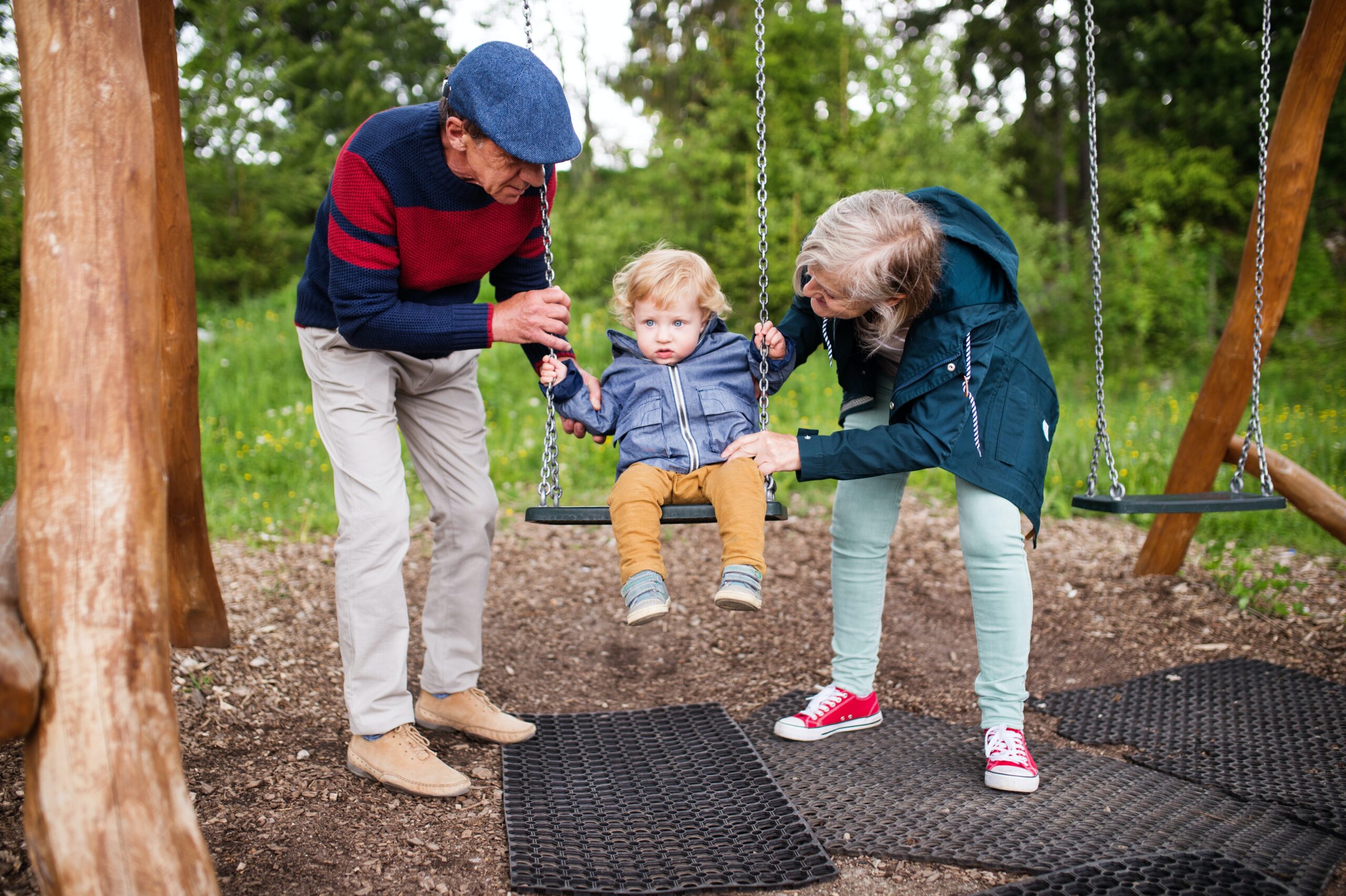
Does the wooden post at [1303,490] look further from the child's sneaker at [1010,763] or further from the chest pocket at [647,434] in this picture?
the chest pocket at [647,434]

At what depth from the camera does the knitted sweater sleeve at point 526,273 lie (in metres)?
2.74

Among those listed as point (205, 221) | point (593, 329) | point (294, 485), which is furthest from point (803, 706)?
point (205, 221)

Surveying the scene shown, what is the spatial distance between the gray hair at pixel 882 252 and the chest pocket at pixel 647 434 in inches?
23.7

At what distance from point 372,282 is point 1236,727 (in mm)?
2867

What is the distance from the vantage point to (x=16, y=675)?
60.5 inches

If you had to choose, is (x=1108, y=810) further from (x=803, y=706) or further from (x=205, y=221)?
(x=205, y=221)

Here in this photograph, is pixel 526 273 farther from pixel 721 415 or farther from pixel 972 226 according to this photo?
pixel 972 226

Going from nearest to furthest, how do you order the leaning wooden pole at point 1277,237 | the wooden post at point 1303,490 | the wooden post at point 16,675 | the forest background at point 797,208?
the wooden post at point 16,675 < the leaning wooden pole at point 1277,237 < the wooden post at point 1303,490 < the forest background at point 797,208

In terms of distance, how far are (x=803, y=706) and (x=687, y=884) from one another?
122 cm

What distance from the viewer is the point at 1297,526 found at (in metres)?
5.47

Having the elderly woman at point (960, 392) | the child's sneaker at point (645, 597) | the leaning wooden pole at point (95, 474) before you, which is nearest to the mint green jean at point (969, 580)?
the elderly woman at point (960, 392)

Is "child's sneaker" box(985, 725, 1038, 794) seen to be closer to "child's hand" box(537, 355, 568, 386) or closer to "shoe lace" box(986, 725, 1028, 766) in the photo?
"shoe lace" box(986, 725, 1028, 766)

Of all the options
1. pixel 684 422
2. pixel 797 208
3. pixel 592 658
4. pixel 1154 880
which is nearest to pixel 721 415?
pixel 684 422

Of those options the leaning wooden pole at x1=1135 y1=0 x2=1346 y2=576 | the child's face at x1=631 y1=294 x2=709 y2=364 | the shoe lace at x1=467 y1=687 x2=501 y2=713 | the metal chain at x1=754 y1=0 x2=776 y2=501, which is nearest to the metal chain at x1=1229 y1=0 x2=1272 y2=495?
the leaning wooden pole at x1=1135 y1=0 x2=1346 y2=576
